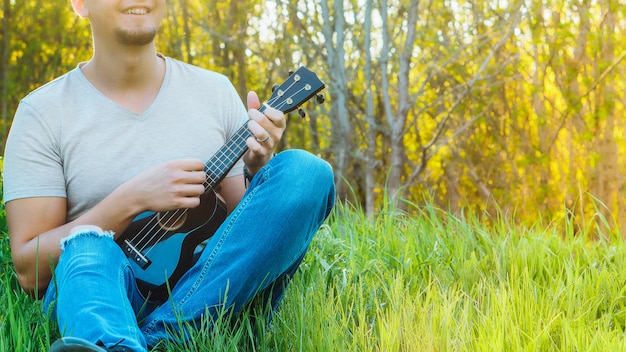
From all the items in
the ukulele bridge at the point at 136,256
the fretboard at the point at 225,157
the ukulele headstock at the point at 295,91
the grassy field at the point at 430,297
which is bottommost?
the grassy field at the point at 430,297

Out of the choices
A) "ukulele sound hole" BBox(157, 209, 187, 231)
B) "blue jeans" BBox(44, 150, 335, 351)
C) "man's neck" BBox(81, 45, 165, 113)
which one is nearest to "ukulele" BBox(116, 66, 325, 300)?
"ukulele sound hole" BBox(157, 209, 187, 231)

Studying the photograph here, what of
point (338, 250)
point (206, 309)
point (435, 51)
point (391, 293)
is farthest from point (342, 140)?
point (206, 309)

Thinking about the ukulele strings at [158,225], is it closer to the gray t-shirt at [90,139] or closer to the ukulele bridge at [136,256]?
the ukulele bridge at [136,256]

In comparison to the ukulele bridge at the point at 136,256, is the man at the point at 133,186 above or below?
above

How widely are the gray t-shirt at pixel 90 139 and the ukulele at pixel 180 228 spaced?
17cm

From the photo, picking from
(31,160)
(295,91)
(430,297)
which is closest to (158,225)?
(31,160)

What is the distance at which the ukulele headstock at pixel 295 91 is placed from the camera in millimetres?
2264

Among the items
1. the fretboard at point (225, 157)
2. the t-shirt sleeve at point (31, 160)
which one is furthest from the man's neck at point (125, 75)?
the fretboard at point (225, 157)

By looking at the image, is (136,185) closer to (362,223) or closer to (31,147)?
(31,147)

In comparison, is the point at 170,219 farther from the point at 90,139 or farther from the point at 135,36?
the point at 135,36

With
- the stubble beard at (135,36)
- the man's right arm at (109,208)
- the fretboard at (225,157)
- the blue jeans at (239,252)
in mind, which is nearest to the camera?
the blue jeans at (239,252)

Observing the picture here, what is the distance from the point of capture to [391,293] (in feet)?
7.79

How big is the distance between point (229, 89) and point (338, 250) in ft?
2.48

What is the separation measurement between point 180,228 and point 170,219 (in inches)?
1.5
